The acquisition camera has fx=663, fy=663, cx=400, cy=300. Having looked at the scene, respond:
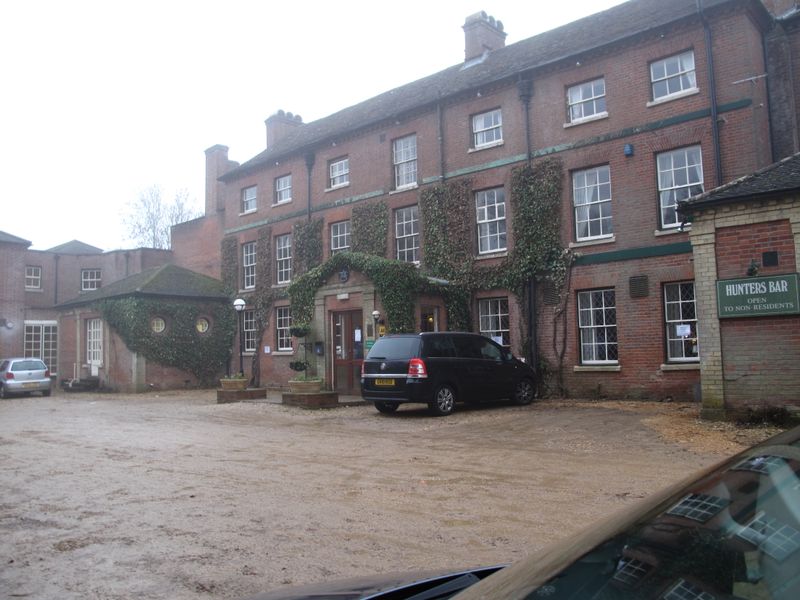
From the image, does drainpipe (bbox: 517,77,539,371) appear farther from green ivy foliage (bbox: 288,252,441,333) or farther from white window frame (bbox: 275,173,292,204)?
white window frame (bbox: 275,173,292,204)

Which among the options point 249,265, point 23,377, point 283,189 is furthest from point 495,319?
point 23,377

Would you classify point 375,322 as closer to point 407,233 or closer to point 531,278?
point 407,233

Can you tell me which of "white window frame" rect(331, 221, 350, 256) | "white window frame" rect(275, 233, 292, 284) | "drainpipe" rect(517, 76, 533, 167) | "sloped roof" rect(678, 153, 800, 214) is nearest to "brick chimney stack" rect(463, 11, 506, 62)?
"drainpipe" rect(517, 76, 533, 167)

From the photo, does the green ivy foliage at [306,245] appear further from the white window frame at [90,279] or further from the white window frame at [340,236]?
A: the white window frame at [90,279]

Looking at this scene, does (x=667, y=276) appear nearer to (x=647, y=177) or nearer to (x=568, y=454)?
(x=647, y=177)

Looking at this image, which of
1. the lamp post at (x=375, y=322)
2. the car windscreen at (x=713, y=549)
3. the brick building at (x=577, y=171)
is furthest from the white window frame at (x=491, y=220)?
the car windscreen at (x=713, y=549)

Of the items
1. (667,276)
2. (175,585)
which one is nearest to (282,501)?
(175,585)

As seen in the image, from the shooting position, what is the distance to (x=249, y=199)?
29516mm

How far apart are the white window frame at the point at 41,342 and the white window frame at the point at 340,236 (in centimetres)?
2144

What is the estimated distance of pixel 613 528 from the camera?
62.2 inches

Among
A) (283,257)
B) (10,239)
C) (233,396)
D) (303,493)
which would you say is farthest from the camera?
(10,239)

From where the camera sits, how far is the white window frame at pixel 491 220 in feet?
65.6

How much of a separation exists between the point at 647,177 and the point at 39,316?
35006mm

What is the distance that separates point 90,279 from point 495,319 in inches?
1214
